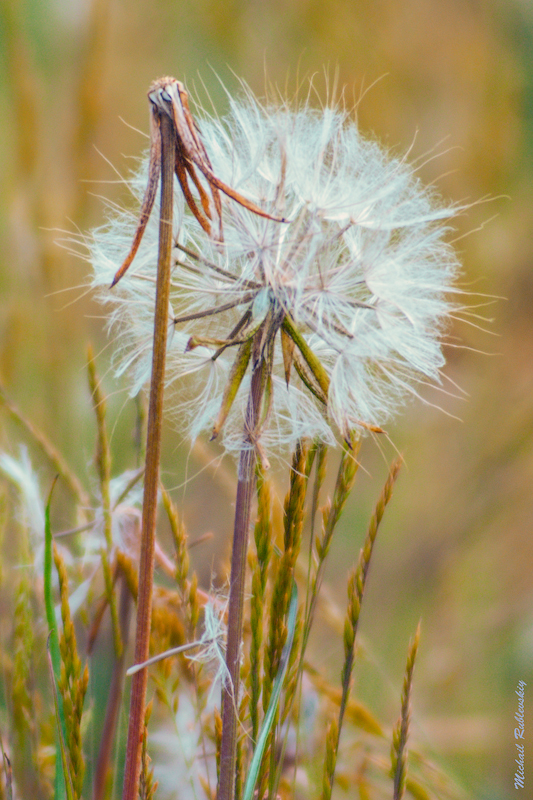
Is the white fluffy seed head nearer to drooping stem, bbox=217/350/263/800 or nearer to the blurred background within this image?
drooping stem, bbox=217/350/263/800

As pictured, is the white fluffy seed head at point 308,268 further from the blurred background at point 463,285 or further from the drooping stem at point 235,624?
the blurred background at point 463,285

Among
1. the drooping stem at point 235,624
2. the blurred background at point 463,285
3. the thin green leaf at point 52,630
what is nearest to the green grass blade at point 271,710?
the drooping stem at point 235,624

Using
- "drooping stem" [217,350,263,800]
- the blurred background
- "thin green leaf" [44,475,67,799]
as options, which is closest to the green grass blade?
"drooping stem" [217,350,263,800]

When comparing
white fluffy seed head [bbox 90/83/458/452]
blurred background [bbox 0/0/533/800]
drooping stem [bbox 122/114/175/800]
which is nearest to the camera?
drooping stem [bbox 122/114/175/800]

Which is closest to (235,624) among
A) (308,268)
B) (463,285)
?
(308,268)

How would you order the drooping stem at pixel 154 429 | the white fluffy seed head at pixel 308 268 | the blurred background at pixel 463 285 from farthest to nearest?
1. the blurred background at pixel 463 285
2. the white fluffy seed head at pixel 308 268
3. the drooping stem at pixel 154 429

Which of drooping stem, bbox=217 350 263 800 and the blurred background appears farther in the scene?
the blurred background
